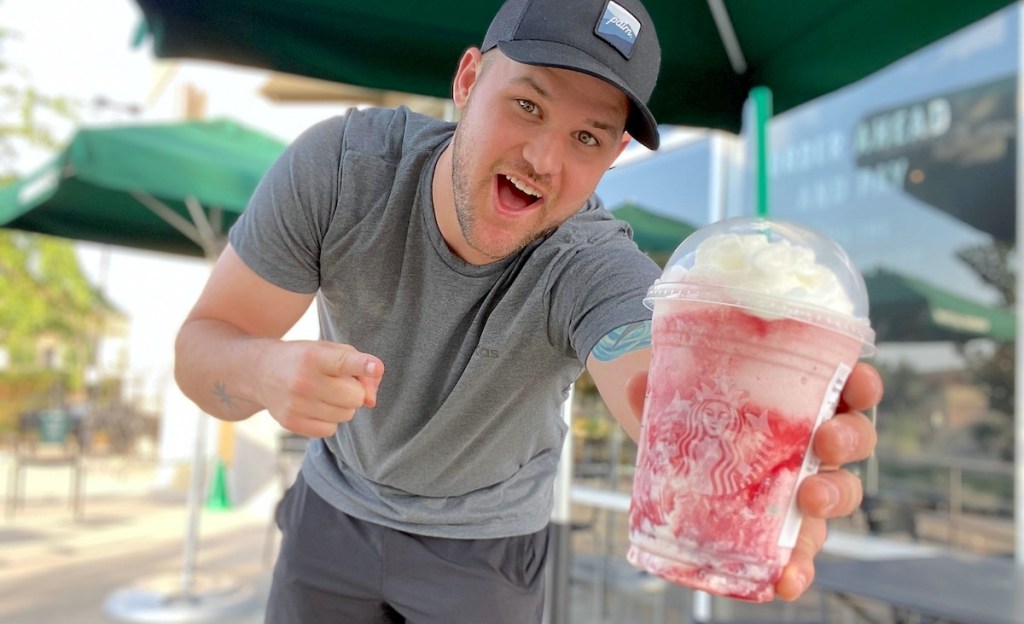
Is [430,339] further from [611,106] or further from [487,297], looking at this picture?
[611,106]

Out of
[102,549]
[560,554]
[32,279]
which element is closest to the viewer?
[560,554]

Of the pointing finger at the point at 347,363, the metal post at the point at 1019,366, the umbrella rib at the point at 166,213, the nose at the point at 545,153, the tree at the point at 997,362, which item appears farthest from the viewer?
the umbrella rib at the point at 166,213

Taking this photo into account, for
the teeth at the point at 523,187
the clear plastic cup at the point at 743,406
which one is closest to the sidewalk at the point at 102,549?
the teeth at the point at 523,187

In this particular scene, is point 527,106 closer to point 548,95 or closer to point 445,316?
point 548,95

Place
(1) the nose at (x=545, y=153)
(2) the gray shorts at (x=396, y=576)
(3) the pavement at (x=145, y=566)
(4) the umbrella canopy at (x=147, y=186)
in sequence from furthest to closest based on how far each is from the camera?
(3) the pavement at (x=145, y=566) → (4) the umbrella canopy at (x=147, y=186) → (2) the gray shorts at (x=396, y=576) → (1) the nose at (x=545, y=153)

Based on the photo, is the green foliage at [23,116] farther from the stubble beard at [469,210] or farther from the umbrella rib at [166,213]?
the stubble beard at [469,210]

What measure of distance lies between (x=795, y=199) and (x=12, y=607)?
440 centimetres

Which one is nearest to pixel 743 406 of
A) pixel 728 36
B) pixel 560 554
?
pixel 728 36

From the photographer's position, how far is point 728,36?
76.2 inches

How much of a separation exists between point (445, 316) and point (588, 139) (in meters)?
0.39

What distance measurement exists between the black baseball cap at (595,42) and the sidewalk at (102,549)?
3.59 m

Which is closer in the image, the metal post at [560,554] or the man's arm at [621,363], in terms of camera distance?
the man's arm at [621,363]

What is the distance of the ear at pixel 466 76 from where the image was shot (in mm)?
1345

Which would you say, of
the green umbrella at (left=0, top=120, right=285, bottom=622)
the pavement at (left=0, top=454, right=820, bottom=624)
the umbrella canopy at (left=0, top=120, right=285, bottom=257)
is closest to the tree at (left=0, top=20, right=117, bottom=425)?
the pavement at (left=0, top=454, right=820, bottom=624)
